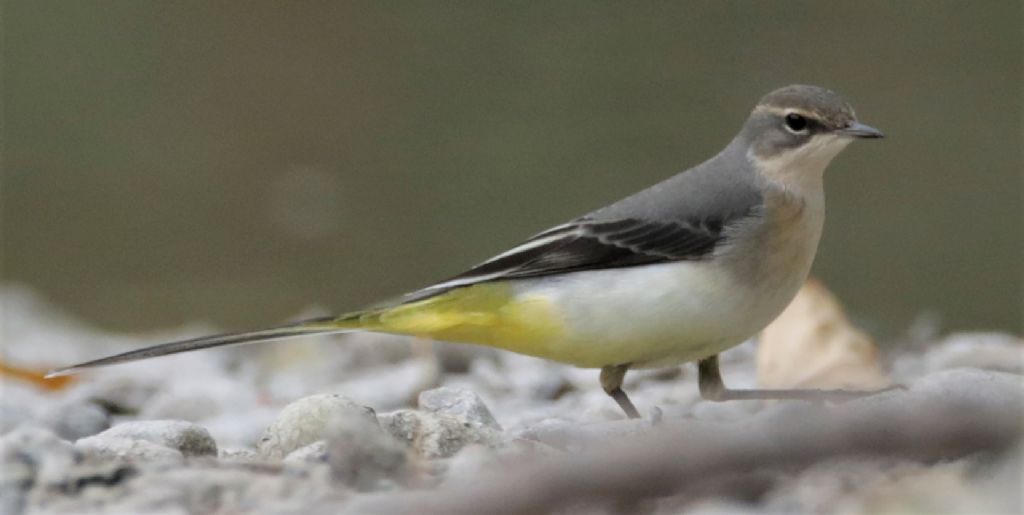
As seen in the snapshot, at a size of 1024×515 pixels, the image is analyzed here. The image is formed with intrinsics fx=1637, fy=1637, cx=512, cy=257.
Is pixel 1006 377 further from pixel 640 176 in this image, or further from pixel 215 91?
pixel 215 91

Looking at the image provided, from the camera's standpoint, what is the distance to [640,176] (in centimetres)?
1112

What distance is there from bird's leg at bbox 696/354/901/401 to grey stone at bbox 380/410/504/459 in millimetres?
1385

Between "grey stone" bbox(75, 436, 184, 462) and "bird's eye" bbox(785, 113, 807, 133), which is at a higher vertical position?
"bird's eye" bbox(785, 113, 807, 133)

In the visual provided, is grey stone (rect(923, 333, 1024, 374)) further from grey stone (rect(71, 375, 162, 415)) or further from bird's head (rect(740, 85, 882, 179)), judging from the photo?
grey stone (rect(71, 375, 162, 415))

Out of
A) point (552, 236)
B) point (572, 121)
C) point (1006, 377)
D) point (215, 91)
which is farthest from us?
point (215, 91)

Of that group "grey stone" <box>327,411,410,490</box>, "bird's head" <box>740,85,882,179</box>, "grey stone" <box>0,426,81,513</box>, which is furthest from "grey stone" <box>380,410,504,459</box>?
"bird's head" <box>740,85,882,179</box>

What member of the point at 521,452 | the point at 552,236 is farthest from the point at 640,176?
the point at 521,452

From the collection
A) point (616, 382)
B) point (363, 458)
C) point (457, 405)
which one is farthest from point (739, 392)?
point (363, 458)

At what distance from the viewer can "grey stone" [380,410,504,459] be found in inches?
156

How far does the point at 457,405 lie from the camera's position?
460 centimetres

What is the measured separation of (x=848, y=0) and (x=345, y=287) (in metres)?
4.32

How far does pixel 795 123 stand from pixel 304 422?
7.17ft

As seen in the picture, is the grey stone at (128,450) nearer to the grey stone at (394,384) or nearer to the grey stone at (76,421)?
the grey stone at (76,421)

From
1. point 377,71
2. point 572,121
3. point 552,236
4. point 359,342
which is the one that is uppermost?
point 377,71
